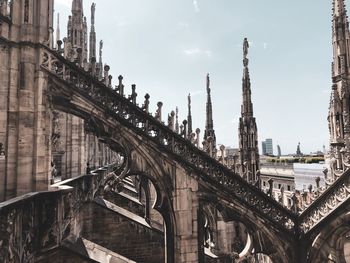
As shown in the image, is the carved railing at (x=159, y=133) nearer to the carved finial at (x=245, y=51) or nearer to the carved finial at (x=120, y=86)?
the carved finial at (x=120, y=86)

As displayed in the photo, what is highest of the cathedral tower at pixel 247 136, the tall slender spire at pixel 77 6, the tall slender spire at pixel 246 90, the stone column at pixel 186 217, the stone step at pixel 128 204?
the tall slender spire at pixel 77 6

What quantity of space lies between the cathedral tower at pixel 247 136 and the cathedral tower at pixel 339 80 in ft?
11.9

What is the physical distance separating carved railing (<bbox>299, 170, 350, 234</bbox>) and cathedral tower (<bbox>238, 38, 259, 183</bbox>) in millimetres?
5193

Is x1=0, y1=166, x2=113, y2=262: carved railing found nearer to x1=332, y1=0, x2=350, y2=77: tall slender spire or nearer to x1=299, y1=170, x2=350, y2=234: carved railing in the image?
x1=299, y1=170, x2=350, y2=234: carved railing

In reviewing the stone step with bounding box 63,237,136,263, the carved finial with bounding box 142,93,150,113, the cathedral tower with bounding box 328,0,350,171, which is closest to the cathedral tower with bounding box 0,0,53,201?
the stone step with bounding box 63,237,136,263

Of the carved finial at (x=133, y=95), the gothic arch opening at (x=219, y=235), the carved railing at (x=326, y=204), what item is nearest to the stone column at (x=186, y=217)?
the carved finial at (x=133, y=95)

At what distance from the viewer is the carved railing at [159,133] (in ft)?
24.4

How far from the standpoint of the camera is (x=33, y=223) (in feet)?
19.1

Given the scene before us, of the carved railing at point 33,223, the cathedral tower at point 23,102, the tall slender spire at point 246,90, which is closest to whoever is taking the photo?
the carved railing at point 33,223

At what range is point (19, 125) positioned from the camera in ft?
21.7

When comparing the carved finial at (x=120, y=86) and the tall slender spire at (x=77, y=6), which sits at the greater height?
the tall slender spire at (x=77, y=6)

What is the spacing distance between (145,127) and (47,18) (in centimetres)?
398

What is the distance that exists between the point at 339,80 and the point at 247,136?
210 inches

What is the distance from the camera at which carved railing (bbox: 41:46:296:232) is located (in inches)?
293
